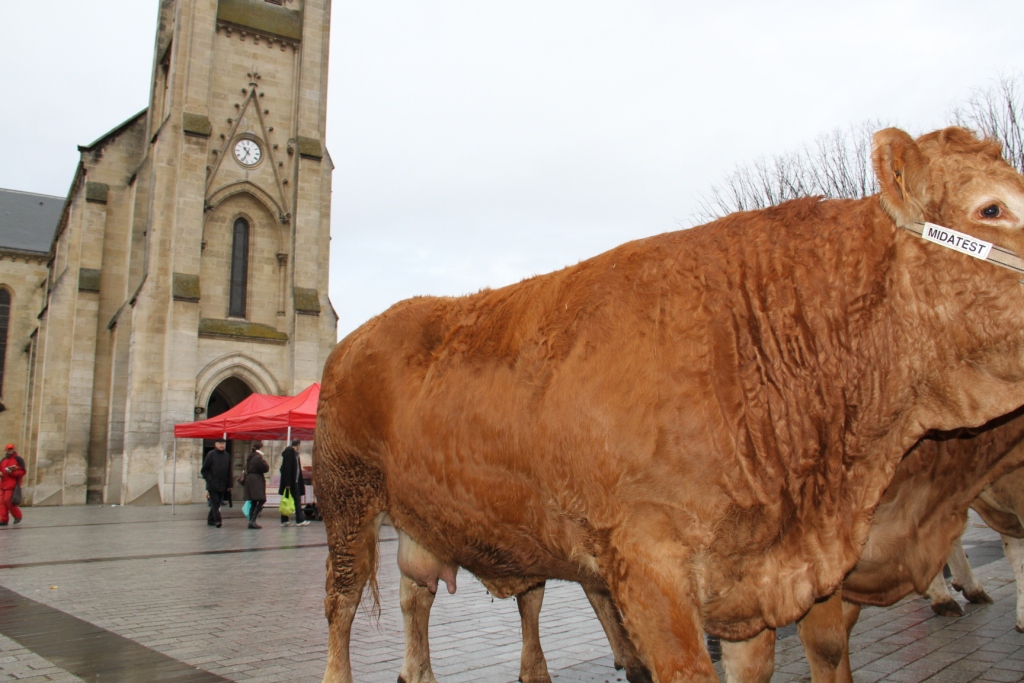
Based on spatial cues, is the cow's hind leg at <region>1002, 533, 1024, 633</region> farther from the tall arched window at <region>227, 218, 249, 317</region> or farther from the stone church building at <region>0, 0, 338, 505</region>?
the tall arched window at <region>227, 218, 249, 317</region>

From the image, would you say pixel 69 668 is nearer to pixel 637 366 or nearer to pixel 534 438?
pixel 534 438

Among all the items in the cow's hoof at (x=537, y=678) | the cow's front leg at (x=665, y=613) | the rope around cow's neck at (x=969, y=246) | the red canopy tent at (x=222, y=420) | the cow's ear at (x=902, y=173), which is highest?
the cow's ear at (x=902, y=173)

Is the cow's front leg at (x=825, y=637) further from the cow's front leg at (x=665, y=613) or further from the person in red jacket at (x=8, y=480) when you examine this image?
the person in red jacket at (x=8, y=480)

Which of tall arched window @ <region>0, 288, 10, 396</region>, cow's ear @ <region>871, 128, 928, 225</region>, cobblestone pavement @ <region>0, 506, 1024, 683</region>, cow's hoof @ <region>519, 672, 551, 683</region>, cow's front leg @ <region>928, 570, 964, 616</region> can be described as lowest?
cobblestone pavement @ <region>0, 506, 1024, 683</region>

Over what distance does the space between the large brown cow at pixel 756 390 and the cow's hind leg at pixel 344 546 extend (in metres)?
1.52

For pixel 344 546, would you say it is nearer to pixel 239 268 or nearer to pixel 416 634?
pixel 416 634

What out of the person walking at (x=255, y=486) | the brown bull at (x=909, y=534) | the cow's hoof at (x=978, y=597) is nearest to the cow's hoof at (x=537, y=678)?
the brown bull at (x=909, y=534)

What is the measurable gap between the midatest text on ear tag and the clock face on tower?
99.0 ft

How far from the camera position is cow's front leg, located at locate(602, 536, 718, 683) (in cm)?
210

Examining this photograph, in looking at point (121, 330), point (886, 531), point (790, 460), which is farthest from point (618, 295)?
point (121, 330)

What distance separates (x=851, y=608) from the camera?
399cm

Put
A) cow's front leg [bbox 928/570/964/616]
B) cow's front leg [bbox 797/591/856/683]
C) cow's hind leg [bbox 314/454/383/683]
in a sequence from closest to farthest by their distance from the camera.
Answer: cow's front leg [bbox 797/591/856/683], cow's hind leg [bbox 314/454/383/683], cow's front leg [bbox 928/570/964/616]

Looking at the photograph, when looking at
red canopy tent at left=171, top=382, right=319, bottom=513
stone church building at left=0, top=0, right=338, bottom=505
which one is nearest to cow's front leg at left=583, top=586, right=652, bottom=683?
red canopy tent at left=171, top=382, right=319, bottom=513

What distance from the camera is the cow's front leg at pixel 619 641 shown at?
13.8ft
